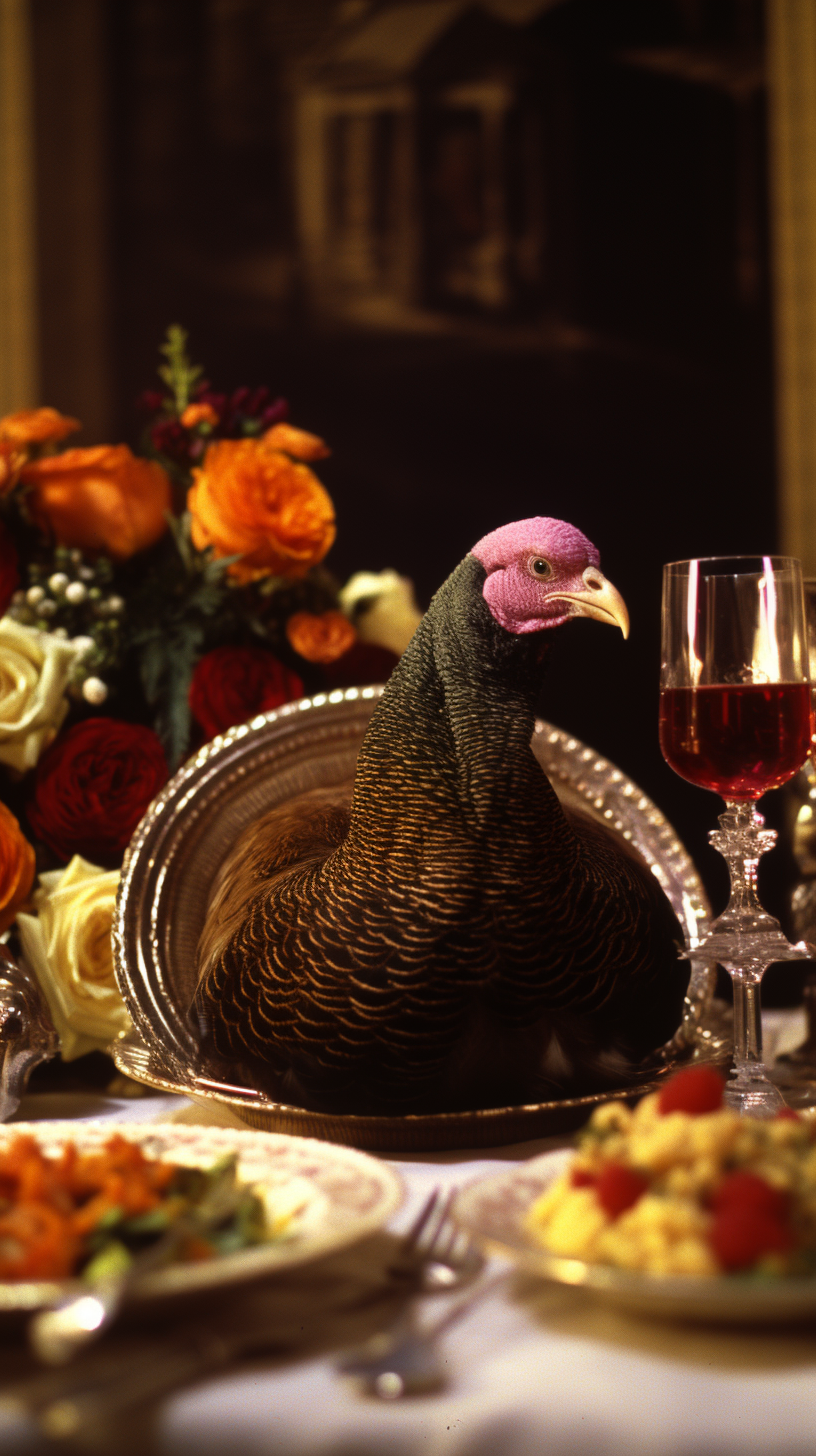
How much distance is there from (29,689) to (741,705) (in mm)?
582

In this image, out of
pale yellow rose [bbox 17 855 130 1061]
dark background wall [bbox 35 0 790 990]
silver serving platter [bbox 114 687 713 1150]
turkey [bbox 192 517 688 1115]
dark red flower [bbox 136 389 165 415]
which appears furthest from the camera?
dark background wall [bbox 35 0 790 990]

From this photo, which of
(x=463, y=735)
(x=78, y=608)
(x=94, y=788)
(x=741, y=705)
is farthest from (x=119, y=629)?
(x=741, y=705)

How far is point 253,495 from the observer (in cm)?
116

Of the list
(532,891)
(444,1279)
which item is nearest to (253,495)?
(532,891)

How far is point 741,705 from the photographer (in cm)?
86

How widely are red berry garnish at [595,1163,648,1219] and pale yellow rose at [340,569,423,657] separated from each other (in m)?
0.92

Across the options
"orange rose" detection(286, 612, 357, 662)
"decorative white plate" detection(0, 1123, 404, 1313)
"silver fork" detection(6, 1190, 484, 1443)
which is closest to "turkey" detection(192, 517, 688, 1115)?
"decorative white plate" detection(0, 1123, 404, 1313)

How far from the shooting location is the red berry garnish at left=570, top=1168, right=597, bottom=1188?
1.74ft

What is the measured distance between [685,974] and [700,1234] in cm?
43

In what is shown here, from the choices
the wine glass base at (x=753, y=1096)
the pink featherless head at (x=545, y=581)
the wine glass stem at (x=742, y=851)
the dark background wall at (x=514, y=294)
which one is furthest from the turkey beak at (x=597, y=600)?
the dark background wall at (x=514, y=294)

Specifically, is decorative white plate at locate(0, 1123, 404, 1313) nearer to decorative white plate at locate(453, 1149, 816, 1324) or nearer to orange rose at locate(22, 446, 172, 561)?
decorative white plate at locate(453, 1149, 816, 1324)

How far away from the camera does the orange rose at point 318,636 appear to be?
1.25 m

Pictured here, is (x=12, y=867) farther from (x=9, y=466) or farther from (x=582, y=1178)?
(x=582, y=1178)

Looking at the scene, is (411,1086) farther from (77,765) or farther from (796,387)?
(796,387)
